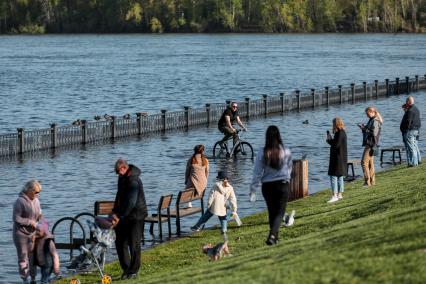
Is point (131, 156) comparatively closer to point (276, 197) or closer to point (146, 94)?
point (276, 197)

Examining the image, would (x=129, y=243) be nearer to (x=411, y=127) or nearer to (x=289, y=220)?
(x=289, y=220)

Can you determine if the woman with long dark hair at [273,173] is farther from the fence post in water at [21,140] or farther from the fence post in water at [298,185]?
the fence post in water at [21,140]

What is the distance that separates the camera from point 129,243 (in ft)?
59.2

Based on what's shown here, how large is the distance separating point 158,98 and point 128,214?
2712 inches

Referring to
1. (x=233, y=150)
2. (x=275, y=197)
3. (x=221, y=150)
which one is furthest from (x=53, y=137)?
(x=275, y=197)

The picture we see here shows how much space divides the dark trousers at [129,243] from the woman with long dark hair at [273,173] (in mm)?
2027

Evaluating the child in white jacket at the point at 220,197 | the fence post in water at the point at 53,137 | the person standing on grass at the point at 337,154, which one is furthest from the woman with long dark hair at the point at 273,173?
the fence post in water at the point at 53,137

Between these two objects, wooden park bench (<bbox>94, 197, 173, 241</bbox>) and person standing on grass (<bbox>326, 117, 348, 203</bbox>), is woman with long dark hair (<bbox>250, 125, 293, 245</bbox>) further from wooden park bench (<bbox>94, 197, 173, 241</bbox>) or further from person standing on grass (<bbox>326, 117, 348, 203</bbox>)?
person standing on grass (<bbox>326, 117, 348, 203</bbox>)

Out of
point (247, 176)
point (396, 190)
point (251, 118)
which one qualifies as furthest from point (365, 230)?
point (251, 118)

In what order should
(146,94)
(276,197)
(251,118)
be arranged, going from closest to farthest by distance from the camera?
(276,197) < (251,118) < (146,94)

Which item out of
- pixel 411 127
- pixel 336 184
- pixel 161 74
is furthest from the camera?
pixel 161 74

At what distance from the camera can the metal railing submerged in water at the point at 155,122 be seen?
135 feet

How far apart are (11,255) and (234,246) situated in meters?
4.79

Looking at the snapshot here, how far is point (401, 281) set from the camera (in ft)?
40.6
